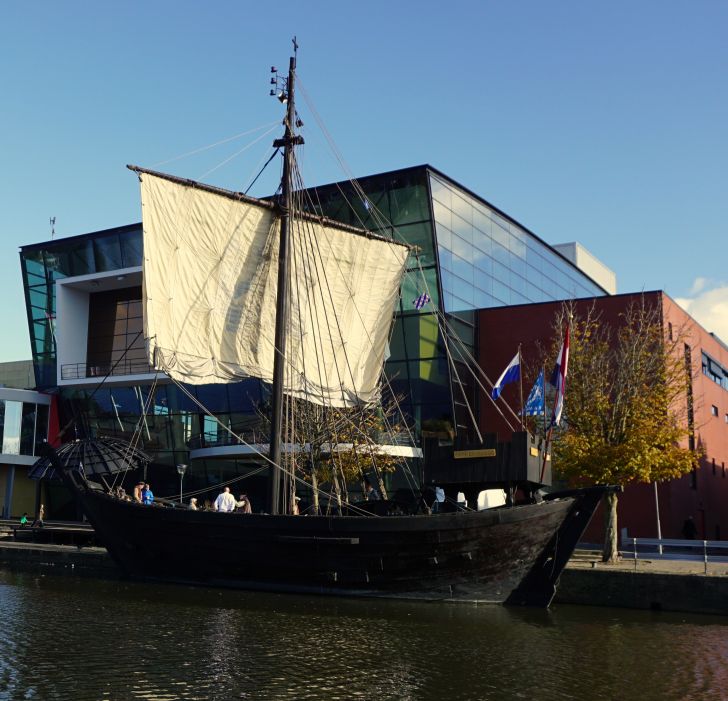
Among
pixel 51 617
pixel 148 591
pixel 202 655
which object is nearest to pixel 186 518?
pixel 148 591

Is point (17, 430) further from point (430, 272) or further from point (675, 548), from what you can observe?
point (675, 548)

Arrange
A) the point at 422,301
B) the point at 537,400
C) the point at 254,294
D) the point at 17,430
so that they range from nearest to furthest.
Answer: the point at 537,400 → the point at 254,294 → the point at 422,301 → the point at 17,430

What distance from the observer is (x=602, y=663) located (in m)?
14.2

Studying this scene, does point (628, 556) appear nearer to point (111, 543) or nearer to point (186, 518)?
point (186, 518)

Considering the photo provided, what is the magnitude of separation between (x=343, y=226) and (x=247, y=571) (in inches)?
496

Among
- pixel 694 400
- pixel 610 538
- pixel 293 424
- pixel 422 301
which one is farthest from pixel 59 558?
pixel 694 400

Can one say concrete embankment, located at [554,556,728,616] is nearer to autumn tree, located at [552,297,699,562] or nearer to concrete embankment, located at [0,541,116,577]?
autumn tree, located at [552,297,699,562]

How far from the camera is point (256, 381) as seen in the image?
39.3 metres

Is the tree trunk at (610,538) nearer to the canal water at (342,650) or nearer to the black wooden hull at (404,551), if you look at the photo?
the black wooden hull at (404,551)

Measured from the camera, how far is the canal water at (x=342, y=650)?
12.1m

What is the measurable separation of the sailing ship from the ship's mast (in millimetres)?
60

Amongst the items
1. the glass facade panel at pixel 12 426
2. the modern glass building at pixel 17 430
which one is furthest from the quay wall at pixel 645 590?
the glass facade panel at pixel 12 426

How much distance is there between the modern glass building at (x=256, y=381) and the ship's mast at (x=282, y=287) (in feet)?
5.18

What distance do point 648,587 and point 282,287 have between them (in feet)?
43.2
